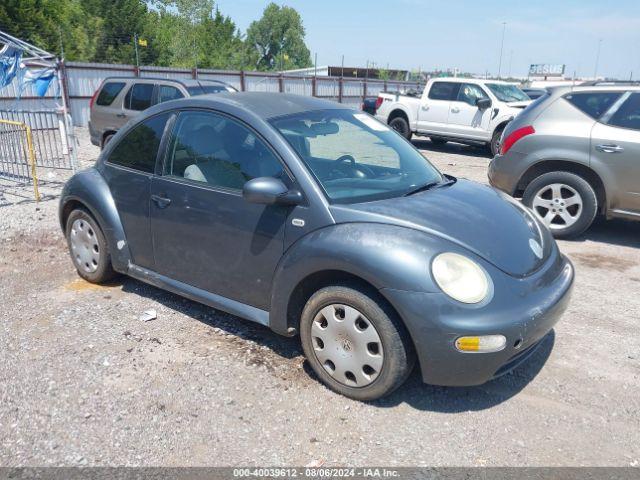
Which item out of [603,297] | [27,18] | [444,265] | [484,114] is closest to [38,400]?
[444,265]

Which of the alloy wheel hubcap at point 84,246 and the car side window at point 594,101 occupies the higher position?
the car side window at point 594,101

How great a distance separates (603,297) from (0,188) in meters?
8.94

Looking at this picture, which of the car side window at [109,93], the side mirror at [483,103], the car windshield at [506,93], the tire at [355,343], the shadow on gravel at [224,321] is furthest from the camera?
the car windshield at [506,93]

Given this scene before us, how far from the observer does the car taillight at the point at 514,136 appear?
21.1ft

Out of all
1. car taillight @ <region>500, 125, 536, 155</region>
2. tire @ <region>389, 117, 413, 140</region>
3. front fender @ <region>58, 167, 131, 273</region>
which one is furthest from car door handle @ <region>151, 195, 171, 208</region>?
tire @ <region>389, 117, 413, 140</region>

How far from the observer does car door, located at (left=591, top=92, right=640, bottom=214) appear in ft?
18.9

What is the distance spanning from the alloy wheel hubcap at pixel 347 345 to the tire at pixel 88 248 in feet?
7.44

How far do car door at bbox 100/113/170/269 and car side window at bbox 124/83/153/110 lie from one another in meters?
7.25

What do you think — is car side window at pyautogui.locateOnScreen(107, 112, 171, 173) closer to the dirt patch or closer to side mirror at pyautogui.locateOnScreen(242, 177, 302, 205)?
side mirror at pyautogui.locateOnScreen(242, 177, 302, 205)

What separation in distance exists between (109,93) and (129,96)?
26.4 inches

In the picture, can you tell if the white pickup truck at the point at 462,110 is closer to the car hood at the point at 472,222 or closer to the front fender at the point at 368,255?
the car hood at the point at 472,222

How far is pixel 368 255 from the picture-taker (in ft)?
9.44

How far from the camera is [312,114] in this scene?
3832mm

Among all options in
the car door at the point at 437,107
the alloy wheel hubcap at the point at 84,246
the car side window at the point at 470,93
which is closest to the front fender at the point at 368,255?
the alloy wheel hubcap at the point at 84,246
